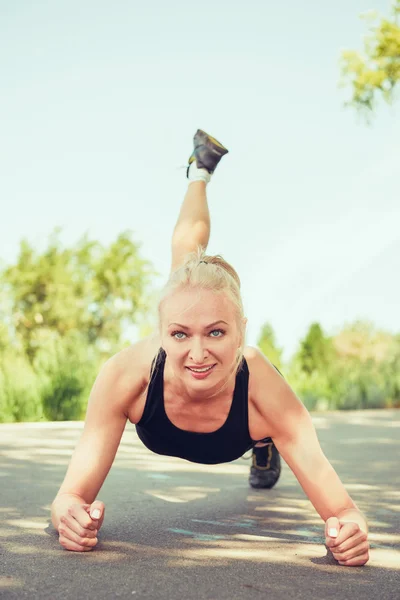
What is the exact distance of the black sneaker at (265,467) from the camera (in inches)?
145

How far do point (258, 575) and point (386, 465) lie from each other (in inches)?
120

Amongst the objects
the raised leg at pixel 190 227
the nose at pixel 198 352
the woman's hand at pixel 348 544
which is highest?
the raised leg at pixel 190 227

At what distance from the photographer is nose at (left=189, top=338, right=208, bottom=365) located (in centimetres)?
232

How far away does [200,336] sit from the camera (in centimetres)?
234

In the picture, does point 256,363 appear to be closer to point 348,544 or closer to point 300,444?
point 300,444

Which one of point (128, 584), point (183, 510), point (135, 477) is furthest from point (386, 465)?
point (128, 584)

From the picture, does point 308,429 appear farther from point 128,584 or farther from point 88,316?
point 88,316

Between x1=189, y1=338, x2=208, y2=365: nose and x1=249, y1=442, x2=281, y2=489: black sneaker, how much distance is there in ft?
4.82

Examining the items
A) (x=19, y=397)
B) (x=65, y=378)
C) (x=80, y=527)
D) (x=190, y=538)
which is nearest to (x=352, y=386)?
(x=65, y=378)

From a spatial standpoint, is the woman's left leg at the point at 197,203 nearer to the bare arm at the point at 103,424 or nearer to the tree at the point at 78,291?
the bare arm at the point at 103,424

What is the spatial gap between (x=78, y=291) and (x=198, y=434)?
27.2m

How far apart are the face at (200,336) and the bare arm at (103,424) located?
0.86 feet

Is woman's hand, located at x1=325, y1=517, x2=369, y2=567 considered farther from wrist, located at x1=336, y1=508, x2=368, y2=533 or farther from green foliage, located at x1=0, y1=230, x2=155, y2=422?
green foliage, located at x1=0, y1=230, x2=155, y2=422

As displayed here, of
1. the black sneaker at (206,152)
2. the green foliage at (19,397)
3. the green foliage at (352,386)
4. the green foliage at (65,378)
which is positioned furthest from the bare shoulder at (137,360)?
the green foliage at (352,386)
